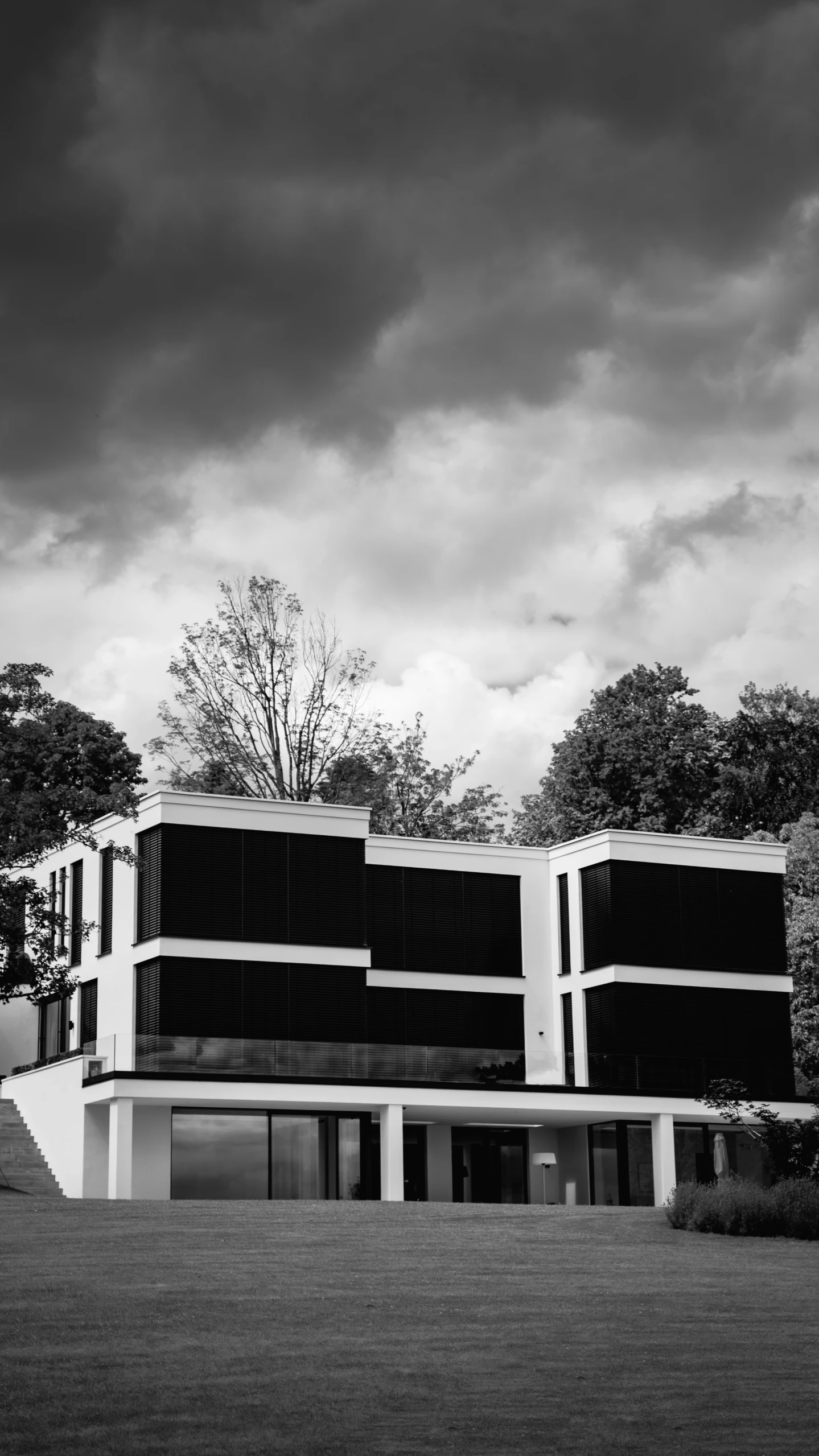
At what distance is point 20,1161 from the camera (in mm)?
41250

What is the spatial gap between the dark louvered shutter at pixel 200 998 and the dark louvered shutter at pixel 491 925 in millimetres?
6947

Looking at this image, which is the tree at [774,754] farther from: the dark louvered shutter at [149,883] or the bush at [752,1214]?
the bush at [752,1214]

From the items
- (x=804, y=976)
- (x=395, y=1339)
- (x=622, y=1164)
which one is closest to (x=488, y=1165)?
(x=622, y=1164)

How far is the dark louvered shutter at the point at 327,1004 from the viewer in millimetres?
42062

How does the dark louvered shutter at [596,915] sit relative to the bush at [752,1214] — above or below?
above

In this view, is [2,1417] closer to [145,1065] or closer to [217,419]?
[217,419]

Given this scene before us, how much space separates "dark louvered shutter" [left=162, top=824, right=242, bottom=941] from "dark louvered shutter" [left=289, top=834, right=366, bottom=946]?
1506 millimetres

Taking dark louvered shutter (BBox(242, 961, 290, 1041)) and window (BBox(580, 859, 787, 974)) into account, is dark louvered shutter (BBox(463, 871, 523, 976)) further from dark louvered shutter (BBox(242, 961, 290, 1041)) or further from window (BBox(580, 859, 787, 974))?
dark louvered shutter (BBox(242, 961, 290, 1041))

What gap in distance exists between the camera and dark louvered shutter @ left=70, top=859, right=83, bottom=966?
45.2m

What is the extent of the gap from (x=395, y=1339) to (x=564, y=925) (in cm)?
3049

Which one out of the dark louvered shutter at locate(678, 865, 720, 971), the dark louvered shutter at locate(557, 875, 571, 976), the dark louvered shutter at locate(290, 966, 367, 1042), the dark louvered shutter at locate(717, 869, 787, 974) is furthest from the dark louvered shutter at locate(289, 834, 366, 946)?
the dark louvered shutter at locate(717, 869, 787, 974)

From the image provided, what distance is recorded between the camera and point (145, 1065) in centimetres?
3856

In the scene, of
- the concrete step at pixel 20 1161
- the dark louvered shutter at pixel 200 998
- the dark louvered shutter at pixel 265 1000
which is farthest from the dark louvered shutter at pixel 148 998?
the concrete step at pixel 20 1161

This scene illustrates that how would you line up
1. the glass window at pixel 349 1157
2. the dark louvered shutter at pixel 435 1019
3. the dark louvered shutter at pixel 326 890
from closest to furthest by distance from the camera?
the glass window at pixel 349 1157 < the dark louvered shutter at pixel 326 890 < the dark louvered shutter at pixel 435 1019
